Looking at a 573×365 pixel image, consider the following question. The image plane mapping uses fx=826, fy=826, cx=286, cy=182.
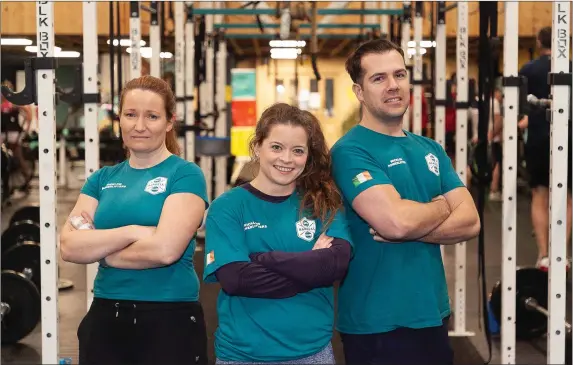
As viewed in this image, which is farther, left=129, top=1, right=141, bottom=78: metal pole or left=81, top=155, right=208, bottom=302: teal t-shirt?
left=129, top=1, right=141, bottom=78: metal pole

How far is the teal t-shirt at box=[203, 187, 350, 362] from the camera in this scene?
80.7 inches

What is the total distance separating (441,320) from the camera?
7.55 feet

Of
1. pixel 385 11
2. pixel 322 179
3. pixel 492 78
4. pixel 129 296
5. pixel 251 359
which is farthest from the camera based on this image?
pixel 385 11

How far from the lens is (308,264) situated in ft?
6.65

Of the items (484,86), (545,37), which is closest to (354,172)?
(484,86)

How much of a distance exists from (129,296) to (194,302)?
196 millimetres

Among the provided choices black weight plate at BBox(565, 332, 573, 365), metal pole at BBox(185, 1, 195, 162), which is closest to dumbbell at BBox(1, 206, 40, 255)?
metal pole at BBox(185, 1, 195, 162)

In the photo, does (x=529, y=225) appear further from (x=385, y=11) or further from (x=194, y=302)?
(x=194, y=302)

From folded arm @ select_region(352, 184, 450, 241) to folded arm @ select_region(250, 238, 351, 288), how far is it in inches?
7.3

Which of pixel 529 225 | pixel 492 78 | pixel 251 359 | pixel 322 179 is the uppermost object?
pixel 492 78

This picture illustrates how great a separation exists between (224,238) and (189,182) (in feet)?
1.15

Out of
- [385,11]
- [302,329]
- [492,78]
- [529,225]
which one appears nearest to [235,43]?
[529,225]

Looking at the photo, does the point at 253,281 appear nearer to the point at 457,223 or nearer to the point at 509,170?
the point at 457,223

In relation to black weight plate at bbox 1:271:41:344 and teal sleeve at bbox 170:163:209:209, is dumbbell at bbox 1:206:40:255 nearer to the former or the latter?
black weight plate at bbox 1:271:41:344
